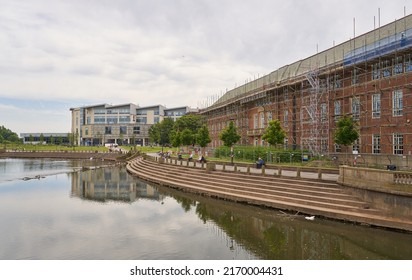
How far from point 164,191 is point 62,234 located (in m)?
14.8

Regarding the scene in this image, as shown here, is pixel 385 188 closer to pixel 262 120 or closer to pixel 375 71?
pixel 375 71

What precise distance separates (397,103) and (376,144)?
4.31 m

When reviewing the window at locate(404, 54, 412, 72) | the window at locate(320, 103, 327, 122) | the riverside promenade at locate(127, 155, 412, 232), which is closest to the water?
the riverside promenade at locate(127, 155, 412, 232)

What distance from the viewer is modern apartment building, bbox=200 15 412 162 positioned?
28.2 meters

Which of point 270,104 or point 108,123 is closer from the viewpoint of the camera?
point 270,104

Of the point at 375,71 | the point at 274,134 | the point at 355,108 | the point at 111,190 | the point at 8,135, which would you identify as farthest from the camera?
the point at 8,135

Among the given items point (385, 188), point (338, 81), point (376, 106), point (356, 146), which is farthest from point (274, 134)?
point (385, 188)

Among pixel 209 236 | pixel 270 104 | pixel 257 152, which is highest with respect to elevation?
pixel 270 104

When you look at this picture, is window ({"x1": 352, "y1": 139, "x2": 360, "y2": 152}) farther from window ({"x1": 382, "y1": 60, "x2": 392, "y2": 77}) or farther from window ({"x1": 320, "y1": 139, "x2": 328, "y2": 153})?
window ({"x1": 382, "y1": 60, "x2": 392, "y2": 77})

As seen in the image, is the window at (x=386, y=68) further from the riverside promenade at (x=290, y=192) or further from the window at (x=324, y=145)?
the riverside promenade at (x=290, y=192)

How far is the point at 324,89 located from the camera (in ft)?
120

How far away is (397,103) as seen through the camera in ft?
94.7
